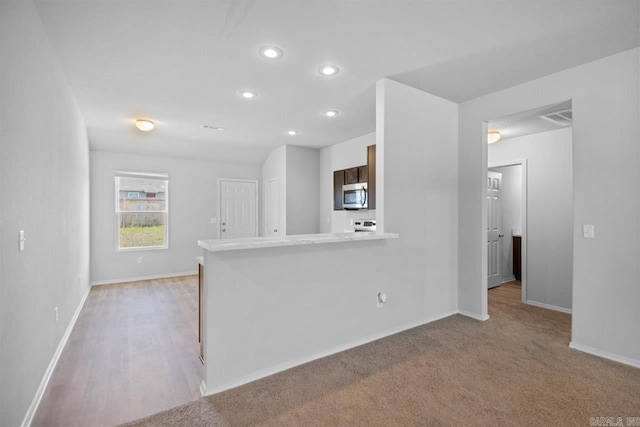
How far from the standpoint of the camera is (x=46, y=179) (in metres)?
2.38

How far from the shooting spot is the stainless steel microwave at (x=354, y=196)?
4.93 meters

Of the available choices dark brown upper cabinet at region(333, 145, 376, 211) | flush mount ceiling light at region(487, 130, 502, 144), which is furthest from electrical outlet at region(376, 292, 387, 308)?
flush mount ceiling light at region(487, 130, 502, 144)

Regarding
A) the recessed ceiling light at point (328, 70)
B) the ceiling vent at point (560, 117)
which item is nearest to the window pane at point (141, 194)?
the recessed ceiling light at point (328, 70)

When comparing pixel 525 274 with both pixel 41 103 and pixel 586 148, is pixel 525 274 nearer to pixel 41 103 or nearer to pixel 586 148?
pixel 586 148

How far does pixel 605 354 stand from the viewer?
104 inches

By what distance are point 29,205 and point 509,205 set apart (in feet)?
21.3

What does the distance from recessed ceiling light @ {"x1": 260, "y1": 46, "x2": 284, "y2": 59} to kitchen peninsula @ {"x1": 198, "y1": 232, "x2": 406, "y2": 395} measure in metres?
1.54

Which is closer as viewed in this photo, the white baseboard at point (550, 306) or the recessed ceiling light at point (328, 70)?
the recessed ceiling light at point (328, 70)

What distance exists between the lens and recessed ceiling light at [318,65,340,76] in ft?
9.14

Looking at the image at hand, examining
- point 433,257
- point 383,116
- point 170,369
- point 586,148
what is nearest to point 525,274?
point 433,257

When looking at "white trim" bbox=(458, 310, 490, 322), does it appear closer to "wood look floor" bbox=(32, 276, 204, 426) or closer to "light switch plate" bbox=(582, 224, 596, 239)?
"light switch plate" bbox=(582, 224, 596, 239)

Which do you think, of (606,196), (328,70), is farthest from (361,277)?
(606,196)

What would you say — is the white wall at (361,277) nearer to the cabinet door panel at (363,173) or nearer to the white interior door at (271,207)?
the cabinet door panel at (363,173)

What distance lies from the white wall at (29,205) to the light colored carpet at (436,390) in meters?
0.80
